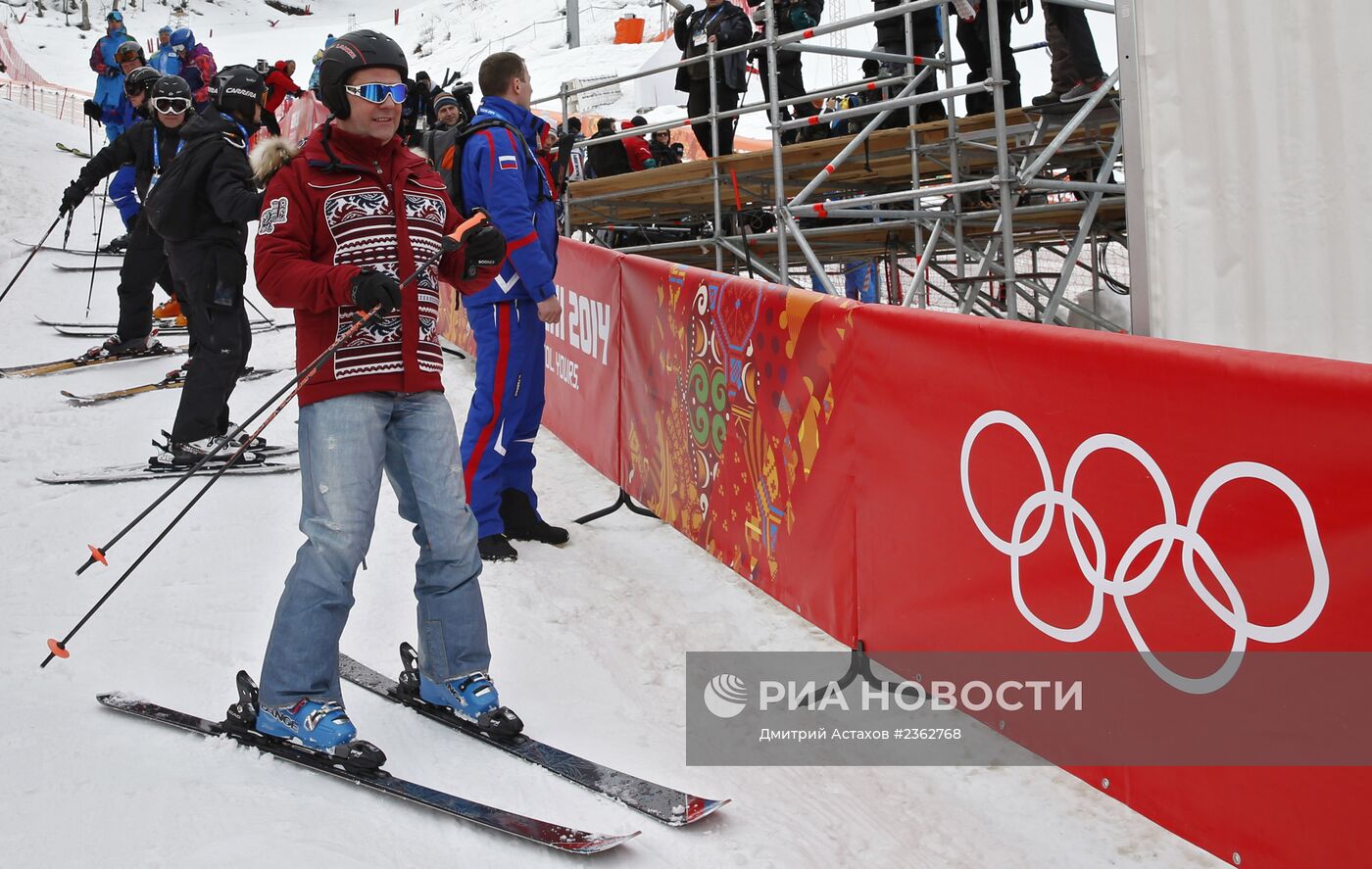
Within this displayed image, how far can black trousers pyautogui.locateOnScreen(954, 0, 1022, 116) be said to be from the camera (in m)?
7.84

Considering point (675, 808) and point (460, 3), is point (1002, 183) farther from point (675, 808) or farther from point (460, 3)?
point (460, 3)

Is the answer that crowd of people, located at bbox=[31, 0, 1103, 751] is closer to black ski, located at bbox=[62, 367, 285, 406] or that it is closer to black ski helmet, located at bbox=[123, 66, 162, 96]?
black ski helmet, located at bbox=[123, 66, 162, 96]

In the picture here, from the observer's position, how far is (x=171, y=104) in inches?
292

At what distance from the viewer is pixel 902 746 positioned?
3533 mm

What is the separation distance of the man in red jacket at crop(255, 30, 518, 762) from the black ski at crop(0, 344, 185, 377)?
759cm

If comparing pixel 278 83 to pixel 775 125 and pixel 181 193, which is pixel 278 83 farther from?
pixel 775 125

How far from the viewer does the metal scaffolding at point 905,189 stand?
6887mm

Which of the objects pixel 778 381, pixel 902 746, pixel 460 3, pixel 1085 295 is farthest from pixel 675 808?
pixel 460 3

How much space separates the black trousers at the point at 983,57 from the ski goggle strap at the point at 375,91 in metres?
5.34

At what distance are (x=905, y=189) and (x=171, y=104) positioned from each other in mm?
5893

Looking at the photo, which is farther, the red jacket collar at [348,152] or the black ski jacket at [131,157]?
the black ski jacket at [131,157]

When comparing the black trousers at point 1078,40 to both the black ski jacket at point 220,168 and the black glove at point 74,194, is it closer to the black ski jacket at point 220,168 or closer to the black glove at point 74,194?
the black ski jacket at point 220,168

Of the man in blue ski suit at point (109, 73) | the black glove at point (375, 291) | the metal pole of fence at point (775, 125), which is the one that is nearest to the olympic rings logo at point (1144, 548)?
the black glove at point (375, 291)
